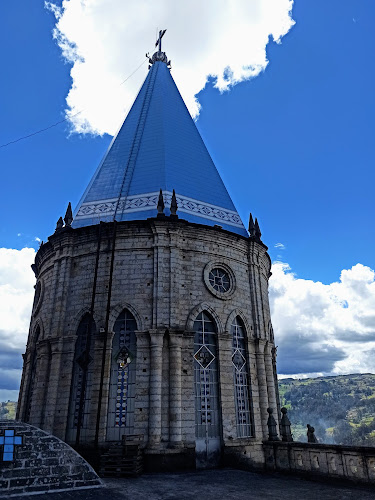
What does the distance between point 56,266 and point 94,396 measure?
5.86 metres

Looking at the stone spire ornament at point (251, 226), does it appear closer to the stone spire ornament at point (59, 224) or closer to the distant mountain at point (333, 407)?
the stone spire ornament at point (59, 224)

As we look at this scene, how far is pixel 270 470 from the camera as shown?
1336 cm

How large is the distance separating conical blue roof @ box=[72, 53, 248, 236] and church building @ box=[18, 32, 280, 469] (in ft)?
0.25

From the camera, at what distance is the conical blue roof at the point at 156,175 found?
56.4ft

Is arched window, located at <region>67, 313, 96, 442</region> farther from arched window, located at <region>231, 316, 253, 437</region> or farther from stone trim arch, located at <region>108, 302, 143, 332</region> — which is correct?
arched window, located at <region>231, 316, 253, 437</region>

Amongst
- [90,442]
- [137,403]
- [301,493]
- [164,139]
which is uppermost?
[164,139]

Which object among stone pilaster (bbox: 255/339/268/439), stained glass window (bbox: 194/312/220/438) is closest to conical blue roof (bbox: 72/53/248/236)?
stained glass window (bbox: 194/312/220/438)

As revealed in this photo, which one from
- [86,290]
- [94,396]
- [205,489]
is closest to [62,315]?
[86,290]

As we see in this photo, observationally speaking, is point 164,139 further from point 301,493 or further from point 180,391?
point 301,493

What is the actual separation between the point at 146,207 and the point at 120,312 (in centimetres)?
488

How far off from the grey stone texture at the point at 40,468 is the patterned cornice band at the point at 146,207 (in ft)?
32.4

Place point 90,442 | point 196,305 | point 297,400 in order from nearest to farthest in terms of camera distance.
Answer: point 90,442 → point 196,305 → point 297,400

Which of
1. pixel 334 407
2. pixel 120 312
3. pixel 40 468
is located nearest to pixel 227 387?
pixel 120 312

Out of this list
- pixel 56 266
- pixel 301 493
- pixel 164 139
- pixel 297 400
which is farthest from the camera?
pixel 297 400
